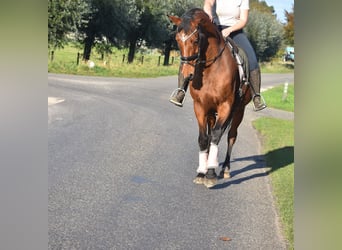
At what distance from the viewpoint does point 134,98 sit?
89.9 inches

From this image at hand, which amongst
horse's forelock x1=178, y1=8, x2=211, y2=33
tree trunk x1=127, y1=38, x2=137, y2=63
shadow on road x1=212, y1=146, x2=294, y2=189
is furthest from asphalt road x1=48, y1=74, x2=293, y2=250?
horse's forelock x1=178, y1=8, x2=211, y2=33

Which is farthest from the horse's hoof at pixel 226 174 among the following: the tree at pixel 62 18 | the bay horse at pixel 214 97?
the tree at pixel 62 18

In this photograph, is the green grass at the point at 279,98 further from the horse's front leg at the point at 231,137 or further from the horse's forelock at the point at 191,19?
the horse's forelock at the point at 191,19

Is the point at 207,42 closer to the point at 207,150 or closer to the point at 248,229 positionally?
the point at 207,150

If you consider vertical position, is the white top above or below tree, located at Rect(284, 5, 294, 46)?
above

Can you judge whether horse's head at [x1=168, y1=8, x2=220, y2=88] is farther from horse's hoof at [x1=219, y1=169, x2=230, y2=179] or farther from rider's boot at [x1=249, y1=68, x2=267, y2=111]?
horse's hoof at [x1=219, y1=169, x2=230, y2=179]

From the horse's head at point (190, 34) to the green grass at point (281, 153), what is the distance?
32cm

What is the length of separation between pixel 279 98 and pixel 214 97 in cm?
28

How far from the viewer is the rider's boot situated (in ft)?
6.89

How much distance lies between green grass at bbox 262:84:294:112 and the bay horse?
10 cm

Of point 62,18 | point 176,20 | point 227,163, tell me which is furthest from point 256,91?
point 62,18

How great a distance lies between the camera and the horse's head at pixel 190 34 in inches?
75.7
